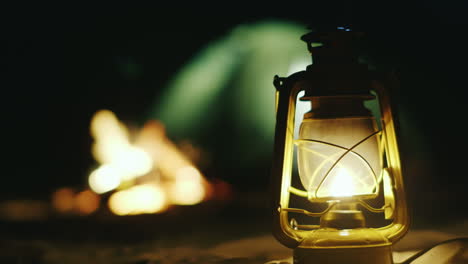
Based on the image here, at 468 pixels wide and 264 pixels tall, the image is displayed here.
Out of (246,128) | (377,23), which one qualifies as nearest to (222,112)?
(246,128)

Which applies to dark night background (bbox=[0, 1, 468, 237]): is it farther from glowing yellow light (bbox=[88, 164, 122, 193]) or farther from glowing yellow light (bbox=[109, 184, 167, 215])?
glowing yellow light (bbox=[109, 184, 167, 215])

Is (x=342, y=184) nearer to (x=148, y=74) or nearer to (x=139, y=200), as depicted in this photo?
(x=148, y=74)

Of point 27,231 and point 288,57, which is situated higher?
point 288,57

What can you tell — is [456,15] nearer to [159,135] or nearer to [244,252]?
[244,252]

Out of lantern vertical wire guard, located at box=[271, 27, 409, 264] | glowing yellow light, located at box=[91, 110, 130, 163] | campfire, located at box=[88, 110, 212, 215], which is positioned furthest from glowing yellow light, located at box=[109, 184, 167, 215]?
lantern vertical wire guard, located at box=[271, 27, 409, 264]

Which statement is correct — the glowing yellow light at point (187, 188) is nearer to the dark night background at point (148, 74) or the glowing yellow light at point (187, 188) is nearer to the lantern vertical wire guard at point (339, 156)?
the dark night background at point (148, 74)

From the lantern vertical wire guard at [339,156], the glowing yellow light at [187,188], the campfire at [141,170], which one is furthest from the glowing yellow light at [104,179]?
the lantern vertical wire guard at [339,156]

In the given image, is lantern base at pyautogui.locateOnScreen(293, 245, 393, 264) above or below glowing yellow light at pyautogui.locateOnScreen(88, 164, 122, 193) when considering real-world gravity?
below
